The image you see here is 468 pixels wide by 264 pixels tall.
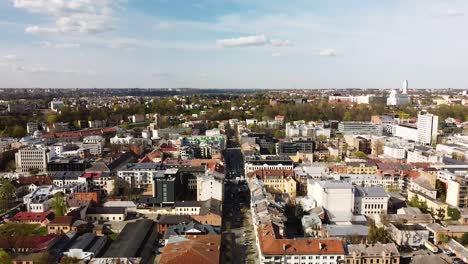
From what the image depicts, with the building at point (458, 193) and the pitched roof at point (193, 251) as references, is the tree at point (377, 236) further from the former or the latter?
the building at point (458, 193)

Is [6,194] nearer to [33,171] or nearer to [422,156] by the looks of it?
[33,171]

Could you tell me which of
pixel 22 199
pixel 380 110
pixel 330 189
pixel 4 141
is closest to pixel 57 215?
pixel 22 199

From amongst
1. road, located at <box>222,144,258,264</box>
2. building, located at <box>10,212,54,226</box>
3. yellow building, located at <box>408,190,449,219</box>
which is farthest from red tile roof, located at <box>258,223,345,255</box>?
building, located at <box>10,212,54,226</box>

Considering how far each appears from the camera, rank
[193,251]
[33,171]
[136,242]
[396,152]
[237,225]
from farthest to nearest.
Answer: [396,152] < [33,171] < [237,225] < [136,242] < [193,251]

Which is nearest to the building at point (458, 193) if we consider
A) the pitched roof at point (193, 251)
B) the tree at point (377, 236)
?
the tree at point (377, 236)

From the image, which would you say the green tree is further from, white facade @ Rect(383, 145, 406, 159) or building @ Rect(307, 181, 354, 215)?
building @ Rect(307, 181, 354, 215)

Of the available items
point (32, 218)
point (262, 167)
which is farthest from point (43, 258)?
point (262, 167)
